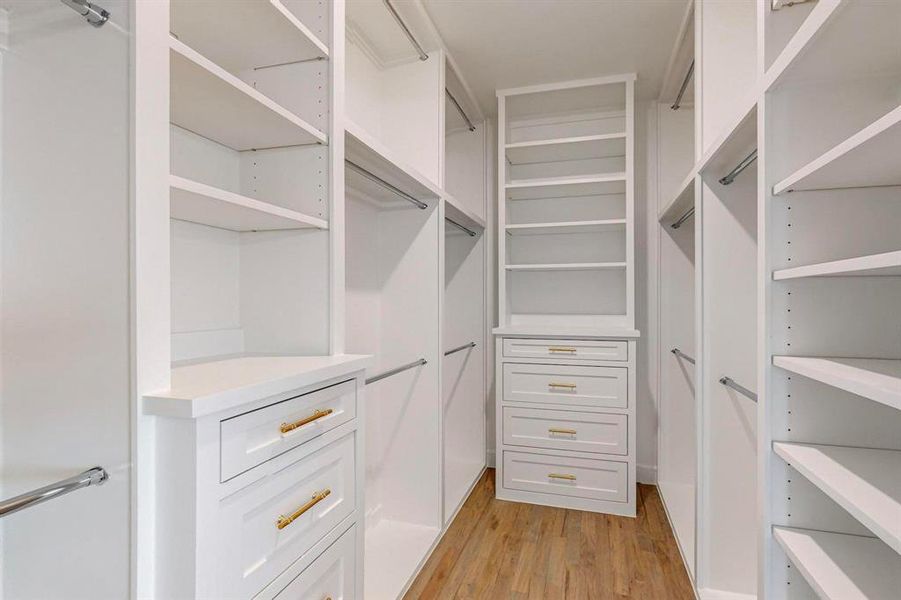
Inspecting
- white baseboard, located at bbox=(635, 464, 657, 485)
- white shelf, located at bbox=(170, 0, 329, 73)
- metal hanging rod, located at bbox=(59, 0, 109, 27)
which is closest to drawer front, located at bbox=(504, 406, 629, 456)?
white baseboard, located at bbox=(635, 464, 657, 485)

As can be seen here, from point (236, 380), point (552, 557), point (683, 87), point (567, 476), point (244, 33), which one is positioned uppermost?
point (683, 87)

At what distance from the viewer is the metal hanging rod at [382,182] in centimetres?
173

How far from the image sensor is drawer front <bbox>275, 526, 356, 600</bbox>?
1.08 meters

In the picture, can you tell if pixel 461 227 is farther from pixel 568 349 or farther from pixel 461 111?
pixel 568 349

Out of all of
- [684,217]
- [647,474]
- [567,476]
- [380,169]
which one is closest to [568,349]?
[567,476]

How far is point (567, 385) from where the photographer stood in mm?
2705

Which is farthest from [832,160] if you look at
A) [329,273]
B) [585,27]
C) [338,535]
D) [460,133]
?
[460,133]

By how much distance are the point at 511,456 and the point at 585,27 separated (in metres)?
2.30

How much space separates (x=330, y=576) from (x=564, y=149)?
2.60 metres

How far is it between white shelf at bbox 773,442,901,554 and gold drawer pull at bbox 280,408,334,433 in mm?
1060

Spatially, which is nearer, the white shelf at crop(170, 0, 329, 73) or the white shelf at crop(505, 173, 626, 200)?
the white shelf at crop(170, 0, 329, 73)

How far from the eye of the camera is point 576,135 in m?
3.16

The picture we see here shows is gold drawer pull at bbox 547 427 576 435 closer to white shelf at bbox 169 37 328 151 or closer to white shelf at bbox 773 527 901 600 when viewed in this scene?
white shelf at bbox 773 527 901 600

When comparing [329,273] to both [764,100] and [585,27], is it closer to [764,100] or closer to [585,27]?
[764,100]
